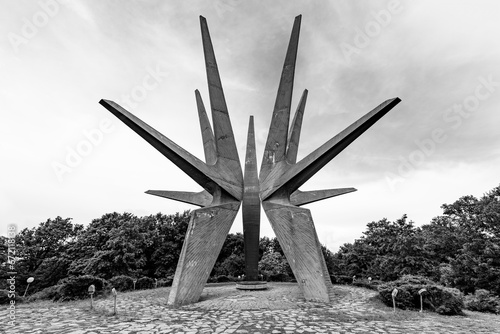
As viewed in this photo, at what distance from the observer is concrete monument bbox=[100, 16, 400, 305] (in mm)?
8945

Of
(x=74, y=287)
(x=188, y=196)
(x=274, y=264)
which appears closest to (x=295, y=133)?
(x=188, y=196)

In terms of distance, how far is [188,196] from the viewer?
40.8ft

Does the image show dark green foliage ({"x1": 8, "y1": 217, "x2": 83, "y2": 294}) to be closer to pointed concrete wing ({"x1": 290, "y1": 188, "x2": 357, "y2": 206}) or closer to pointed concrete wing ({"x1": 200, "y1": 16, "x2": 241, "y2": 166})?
pointed concrete wing ({"x1": 200, "y1": 16, "x2": 241, "y2": 166})

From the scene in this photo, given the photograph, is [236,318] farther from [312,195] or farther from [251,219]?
[312,195]

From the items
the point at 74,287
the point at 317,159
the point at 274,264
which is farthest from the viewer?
the point at 274,264

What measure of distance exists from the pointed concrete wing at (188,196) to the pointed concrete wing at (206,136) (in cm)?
176

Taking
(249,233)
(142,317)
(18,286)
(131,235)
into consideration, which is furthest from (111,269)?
(142,317)

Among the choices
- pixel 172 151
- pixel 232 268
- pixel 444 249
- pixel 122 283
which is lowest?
pixel 122 283

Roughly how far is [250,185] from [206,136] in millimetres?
3127

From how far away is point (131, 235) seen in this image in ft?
73.3

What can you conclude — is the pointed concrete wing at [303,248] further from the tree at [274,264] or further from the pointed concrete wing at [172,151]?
the tree at [274,264]

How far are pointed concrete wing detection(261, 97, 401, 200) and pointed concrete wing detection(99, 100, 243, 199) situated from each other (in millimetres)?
1877

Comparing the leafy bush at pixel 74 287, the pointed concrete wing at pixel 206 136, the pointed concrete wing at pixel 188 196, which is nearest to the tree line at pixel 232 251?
the pointed concrete wing at pixel 188 196

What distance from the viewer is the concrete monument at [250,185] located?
352 inches
